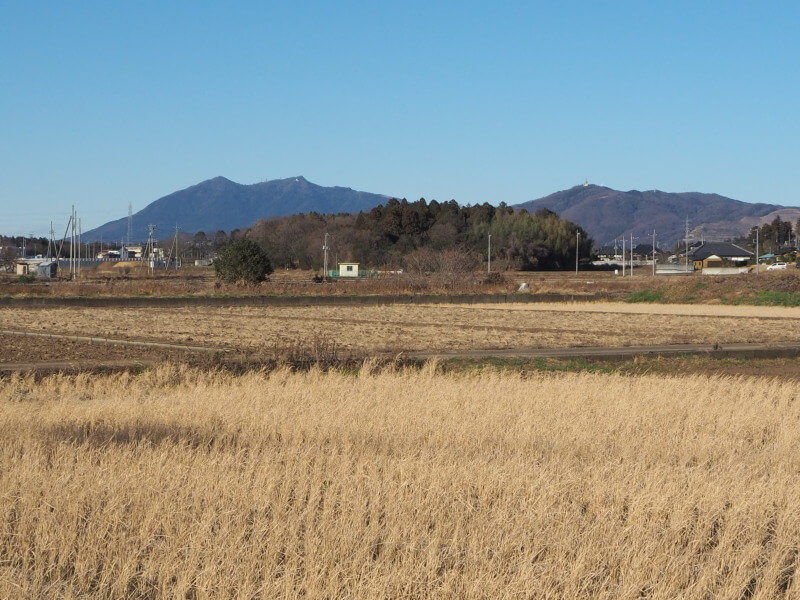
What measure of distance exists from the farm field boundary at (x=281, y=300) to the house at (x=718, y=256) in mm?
80288

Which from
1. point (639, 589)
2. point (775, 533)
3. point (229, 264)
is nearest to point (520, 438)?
point (775, 533)

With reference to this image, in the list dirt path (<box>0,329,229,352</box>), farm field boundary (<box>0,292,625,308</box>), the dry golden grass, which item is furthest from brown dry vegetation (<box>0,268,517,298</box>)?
dirt path (<box>0,329,229,352</box>)

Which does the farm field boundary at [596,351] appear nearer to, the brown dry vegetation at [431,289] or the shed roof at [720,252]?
the brown dry vegetation at [431,289]

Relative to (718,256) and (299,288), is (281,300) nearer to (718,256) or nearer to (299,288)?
(299,288)

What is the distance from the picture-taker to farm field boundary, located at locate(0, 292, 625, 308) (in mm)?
42062

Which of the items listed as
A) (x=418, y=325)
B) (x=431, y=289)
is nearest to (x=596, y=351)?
(x=418, y=325)

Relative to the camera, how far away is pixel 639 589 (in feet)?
17.7

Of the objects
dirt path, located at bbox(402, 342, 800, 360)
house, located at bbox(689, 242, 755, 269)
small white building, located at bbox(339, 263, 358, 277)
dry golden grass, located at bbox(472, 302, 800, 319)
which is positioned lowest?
dirt path, located at bbox(402, 342, 800, 360)

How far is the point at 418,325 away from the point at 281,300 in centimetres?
1539

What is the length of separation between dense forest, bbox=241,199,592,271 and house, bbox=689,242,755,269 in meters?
21.3

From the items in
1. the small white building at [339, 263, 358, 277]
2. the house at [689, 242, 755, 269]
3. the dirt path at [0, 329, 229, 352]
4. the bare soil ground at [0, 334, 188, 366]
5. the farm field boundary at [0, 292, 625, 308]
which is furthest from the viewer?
the house at [689, 242, 755, 269]

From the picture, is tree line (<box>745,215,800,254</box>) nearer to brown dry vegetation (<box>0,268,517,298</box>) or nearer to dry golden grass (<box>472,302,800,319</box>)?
brown dry vegetation (<box>0,268,517,298</box>)

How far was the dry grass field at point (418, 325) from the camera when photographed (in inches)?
995

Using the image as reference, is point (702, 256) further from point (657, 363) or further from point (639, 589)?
point (639, 589)
